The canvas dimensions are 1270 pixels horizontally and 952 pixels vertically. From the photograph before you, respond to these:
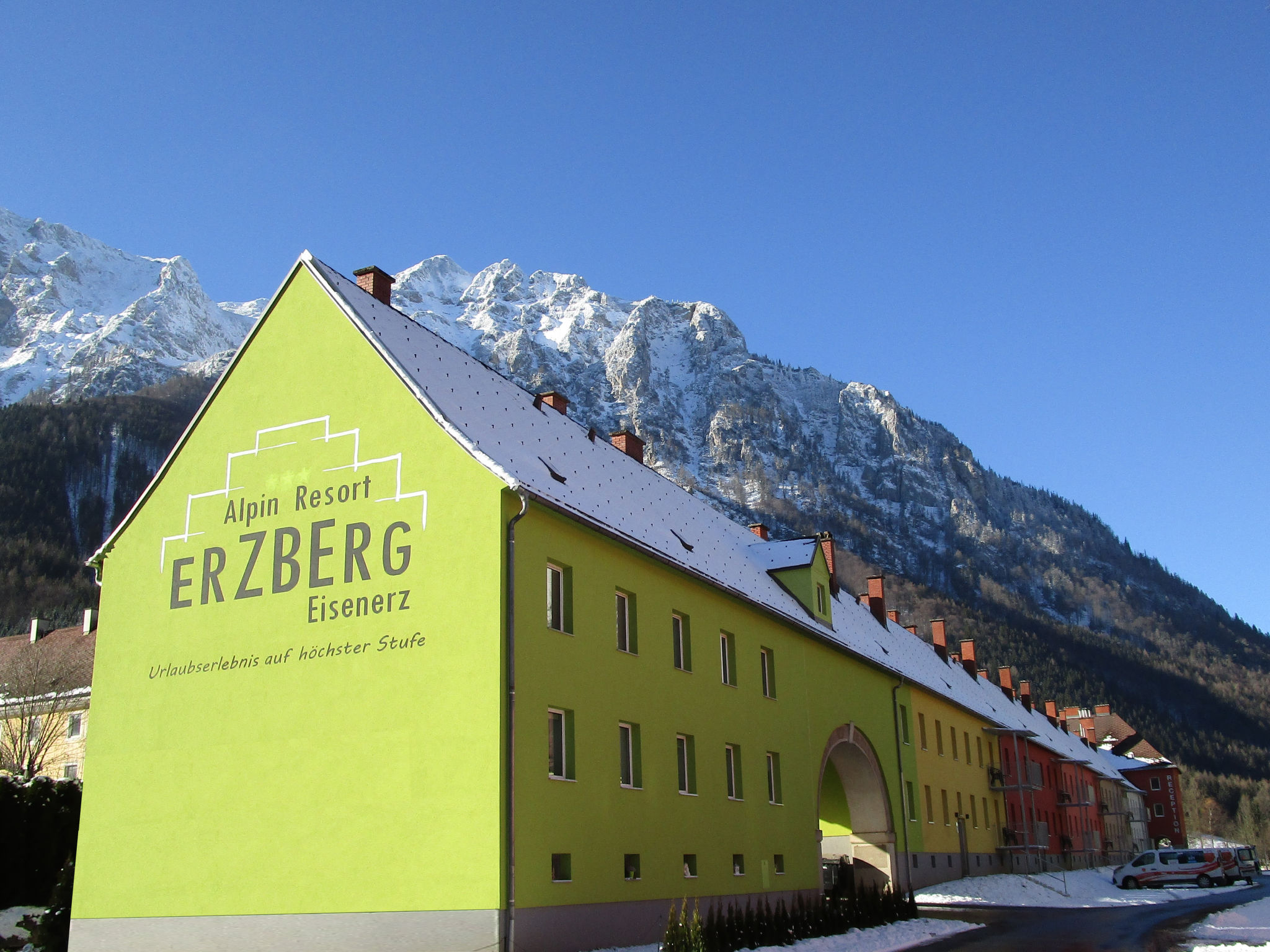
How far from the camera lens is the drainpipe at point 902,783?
3931 cm

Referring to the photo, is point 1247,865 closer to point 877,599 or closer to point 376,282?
point 877,599

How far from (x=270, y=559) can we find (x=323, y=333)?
15.6 ft

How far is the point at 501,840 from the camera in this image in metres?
18.1

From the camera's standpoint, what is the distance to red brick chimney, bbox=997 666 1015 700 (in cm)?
7631

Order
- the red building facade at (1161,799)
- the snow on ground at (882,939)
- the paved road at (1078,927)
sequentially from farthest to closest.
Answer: the red building facade at (1161,799)
the paved road at (1078,927)
the snow on ground at (882,939)

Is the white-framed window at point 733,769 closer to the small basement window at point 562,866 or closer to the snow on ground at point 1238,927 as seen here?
the small basement window at point 562,866

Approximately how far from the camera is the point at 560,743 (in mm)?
20703

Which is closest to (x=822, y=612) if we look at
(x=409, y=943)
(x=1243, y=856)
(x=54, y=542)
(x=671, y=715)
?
(x=671, y=715)

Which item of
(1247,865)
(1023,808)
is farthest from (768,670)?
(1247,865)

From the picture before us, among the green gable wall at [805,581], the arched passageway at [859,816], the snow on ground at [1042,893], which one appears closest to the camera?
the green gable wall at [805,581]

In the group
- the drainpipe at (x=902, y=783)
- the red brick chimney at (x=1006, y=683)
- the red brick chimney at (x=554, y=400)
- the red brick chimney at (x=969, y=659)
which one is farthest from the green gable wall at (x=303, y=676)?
the red brick chimney at (x=1006, y=683)

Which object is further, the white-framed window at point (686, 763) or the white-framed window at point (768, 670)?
the white-framed window at point (768, 670)

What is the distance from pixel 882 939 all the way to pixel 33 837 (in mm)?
19704

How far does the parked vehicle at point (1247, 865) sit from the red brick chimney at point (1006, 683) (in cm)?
1580
